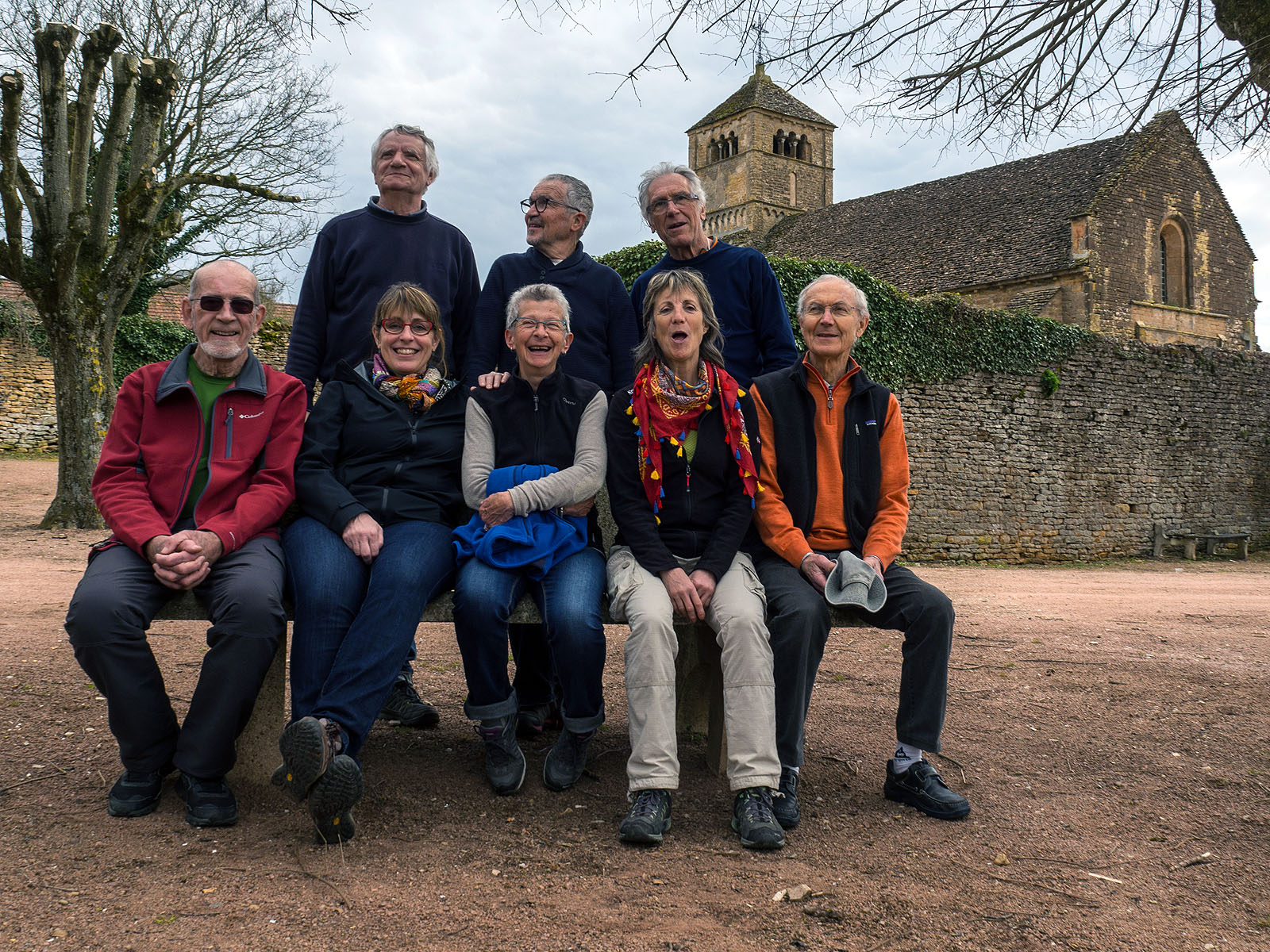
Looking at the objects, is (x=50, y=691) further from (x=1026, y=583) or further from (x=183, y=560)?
(x=1026, y=583)

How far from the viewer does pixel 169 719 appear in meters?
2.85

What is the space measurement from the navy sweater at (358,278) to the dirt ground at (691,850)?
158cm

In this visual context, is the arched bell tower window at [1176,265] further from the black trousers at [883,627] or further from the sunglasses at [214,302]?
the sunglasses at [214,302]

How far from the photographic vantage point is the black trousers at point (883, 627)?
2.95 m

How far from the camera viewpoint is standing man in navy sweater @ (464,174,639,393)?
3.82 metres

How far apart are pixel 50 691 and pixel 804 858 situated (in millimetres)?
3290

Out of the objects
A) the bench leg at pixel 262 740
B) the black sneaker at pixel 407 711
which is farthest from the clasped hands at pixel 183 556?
the black sneaker at pixel 407 711

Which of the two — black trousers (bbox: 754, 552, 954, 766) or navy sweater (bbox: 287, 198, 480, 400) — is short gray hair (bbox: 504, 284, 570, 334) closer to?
navy sweater (bbox: 287, 198, 480, 400)

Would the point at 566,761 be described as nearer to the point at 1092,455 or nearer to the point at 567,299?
the point at 567,299

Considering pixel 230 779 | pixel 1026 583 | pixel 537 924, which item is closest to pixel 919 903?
pixel 537 924

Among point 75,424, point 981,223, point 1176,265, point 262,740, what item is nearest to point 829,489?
point 262,740

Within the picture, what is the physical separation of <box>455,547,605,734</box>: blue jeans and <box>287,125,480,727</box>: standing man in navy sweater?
89cm

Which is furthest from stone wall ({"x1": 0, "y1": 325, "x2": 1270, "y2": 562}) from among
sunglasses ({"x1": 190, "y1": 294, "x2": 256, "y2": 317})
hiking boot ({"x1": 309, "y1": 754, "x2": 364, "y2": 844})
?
hiking boot ({"x1": 309, "y1": 754, "x2": 364, "y2": 844})

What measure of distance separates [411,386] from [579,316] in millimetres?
819
